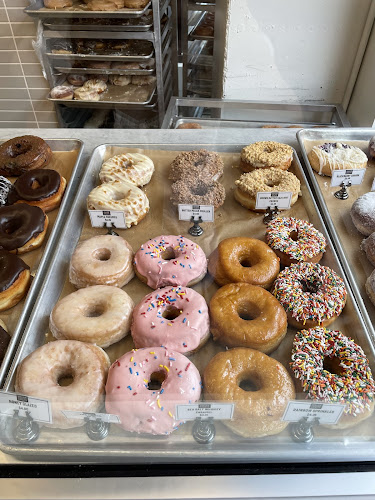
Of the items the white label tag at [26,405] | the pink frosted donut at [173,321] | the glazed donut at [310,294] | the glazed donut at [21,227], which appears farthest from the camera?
the glazed donut at [21,227]

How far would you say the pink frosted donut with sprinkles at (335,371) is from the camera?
150cm

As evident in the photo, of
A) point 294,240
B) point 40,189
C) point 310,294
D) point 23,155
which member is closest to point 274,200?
point 294,240

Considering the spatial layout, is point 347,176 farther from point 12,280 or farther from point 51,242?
point 12,280

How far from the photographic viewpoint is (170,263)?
6.79 ft

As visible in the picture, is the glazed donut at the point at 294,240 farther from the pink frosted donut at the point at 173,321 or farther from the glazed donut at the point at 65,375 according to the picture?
the glazed donut at the point at 65,375

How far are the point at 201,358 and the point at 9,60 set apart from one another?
361 centimetres

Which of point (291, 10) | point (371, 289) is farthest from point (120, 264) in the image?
point (291, 10)

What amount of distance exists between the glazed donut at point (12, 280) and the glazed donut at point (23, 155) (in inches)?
32.7

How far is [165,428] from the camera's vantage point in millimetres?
1461

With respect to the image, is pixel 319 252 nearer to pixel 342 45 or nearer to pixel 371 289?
pixel 371 289

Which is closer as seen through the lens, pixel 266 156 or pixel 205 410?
pixel 205 410

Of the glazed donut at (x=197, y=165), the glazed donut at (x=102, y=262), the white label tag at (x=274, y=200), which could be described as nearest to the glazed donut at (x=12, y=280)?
the glazed donut at (x=102, y=262)

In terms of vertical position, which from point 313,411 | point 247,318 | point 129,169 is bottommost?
point 247,318

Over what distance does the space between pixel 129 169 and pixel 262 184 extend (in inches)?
33.6
